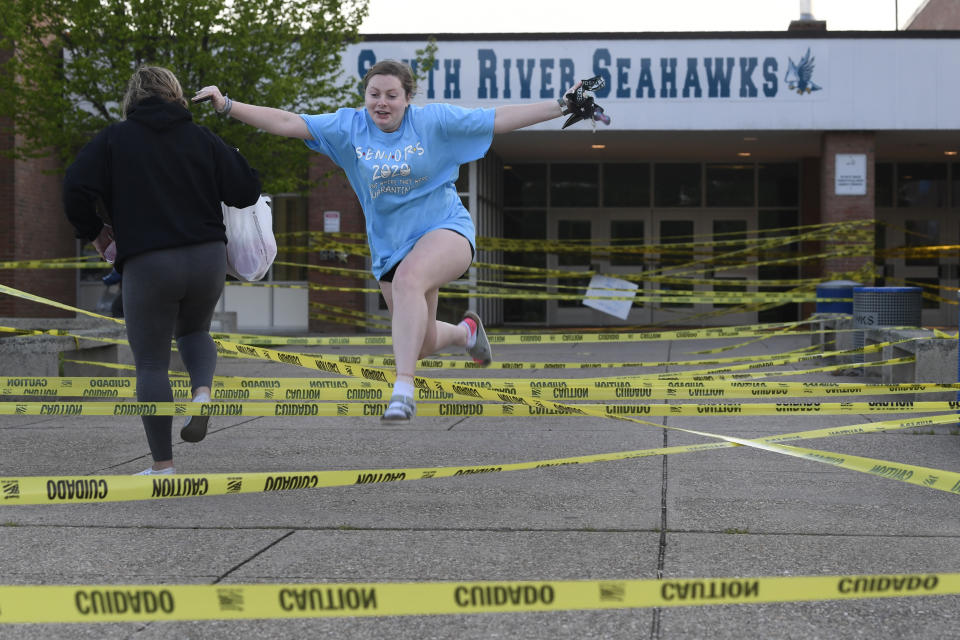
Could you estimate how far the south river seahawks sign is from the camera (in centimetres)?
1714

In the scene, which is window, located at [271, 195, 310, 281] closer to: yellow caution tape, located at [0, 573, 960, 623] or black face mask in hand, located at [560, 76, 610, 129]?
black face mask in hand, located at [560, 76, 610, 129]

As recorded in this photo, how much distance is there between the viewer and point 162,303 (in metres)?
4.43

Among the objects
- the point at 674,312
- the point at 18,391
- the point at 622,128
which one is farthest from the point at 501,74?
the point at 18,391

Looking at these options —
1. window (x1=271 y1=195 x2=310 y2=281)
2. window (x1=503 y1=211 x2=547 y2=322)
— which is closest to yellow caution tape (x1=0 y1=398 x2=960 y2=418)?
window (x1=271 y1=195 x2=310 y2=281)

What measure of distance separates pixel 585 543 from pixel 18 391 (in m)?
3.47

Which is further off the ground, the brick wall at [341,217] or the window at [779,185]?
the window at [779,185]

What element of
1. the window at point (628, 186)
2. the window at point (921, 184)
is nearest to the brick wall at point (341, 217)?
the window at point (628, 186)

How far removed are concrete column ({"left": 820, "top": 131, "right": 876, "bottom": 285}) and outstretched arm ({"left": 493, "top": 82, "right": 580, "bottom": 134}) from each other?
47.1 ft

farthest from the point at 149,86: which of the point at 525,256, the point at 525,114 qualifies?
the point at 525,256

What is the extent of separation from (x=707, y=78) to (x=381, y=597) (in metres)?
16.4

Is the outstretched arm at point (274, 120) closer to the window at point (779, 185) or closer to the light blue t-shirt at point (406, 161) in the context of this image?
the light blue t-shirt at point (406, 161)

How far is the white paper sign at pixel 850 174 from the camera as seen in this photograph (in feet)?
57.4

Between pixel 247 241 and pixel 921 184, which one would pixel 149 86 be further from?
pixel 921 184

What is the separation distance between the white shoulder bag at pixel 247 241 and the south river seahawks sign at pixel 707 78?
12.8 m
